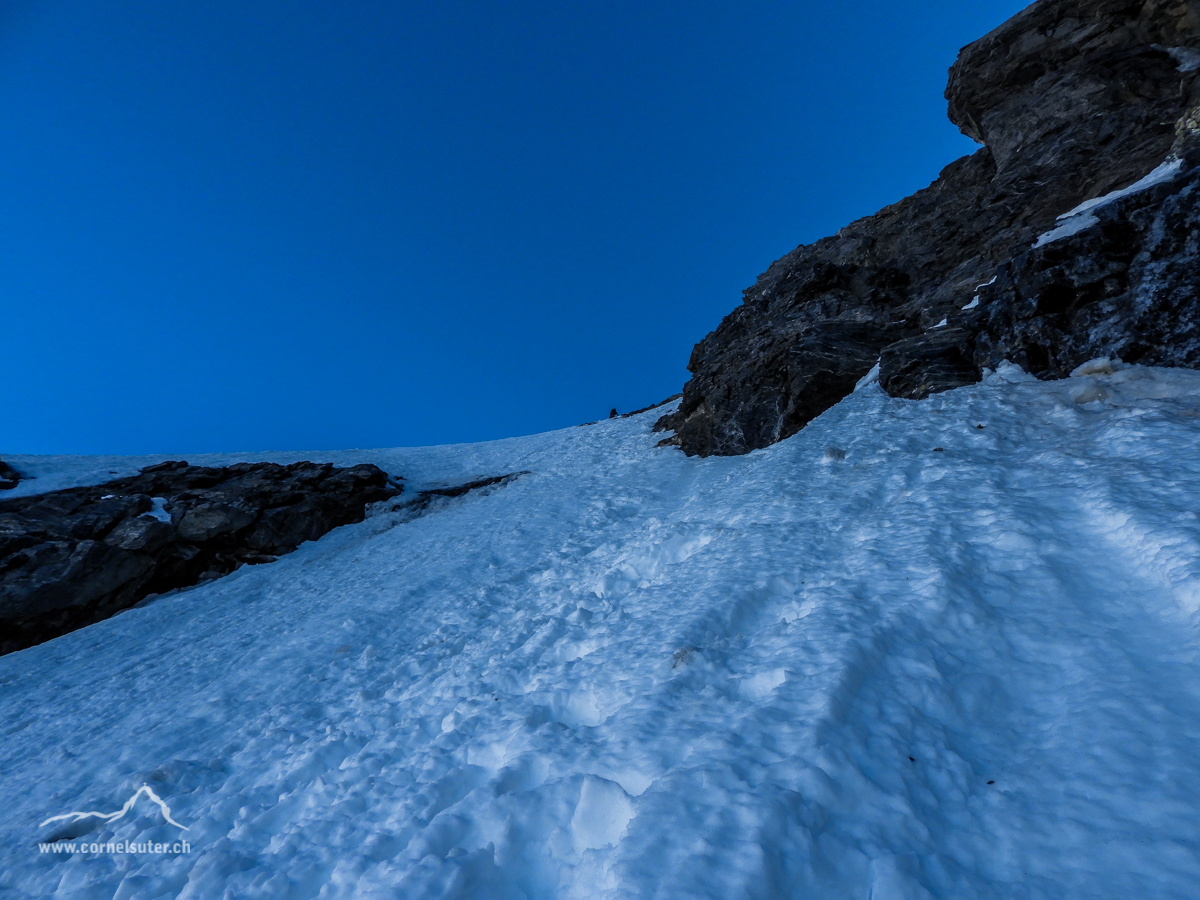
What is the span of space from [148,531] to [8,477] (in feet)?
29.3

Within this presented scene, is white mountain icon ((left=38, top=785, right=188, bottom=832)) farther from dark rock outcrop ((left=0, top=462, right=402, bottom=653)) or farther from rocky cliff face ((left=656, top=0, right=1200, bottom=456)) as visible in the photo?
rocky cliff face ((left=656, top=0, right=1200, bottom=456))

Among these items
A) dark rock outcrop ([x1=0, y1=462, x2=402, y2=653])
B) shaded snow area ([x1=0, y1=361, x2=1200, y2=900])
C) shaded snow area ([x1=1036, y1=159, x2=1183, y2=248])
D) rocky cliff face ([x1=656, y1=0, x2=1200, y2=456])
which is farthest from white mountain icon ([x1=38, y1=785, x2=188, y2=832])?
shaded snow area ([x1=1036, y1=159, x2=1183, y2=248])

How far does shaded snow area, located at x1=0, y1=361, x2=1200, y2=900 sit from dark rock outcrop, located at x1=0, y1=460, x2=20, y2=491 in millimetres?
13872

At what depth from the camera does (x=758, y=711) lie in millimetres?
4469

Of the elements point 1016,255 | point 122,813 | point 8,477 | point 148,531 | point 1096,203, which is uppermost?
point 1096,203

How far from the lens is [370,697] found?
759cm

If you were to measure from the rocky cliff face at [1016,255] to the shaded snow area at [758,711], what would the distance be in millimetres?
1521

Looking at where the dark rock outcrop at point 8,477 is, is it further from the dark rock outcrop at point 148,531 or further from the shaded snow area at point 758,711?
the shaded snow area at point 758,711

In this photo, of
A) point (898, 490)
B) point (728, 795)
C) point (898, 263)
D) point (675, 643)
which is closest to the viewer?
point (728, 795)

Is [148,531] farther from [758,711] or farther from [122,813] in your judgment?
[758,711]

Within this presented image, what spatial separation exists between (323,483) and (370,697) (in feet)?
60.3

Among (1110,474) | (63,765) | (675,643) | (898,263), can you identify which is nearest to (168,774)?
(63,765)

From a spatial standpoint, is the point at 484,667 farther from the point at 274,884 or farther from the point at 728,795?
the point at 728,795

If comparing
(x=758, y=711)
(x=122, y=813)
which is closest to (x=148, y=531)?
(x=122, y=813)
